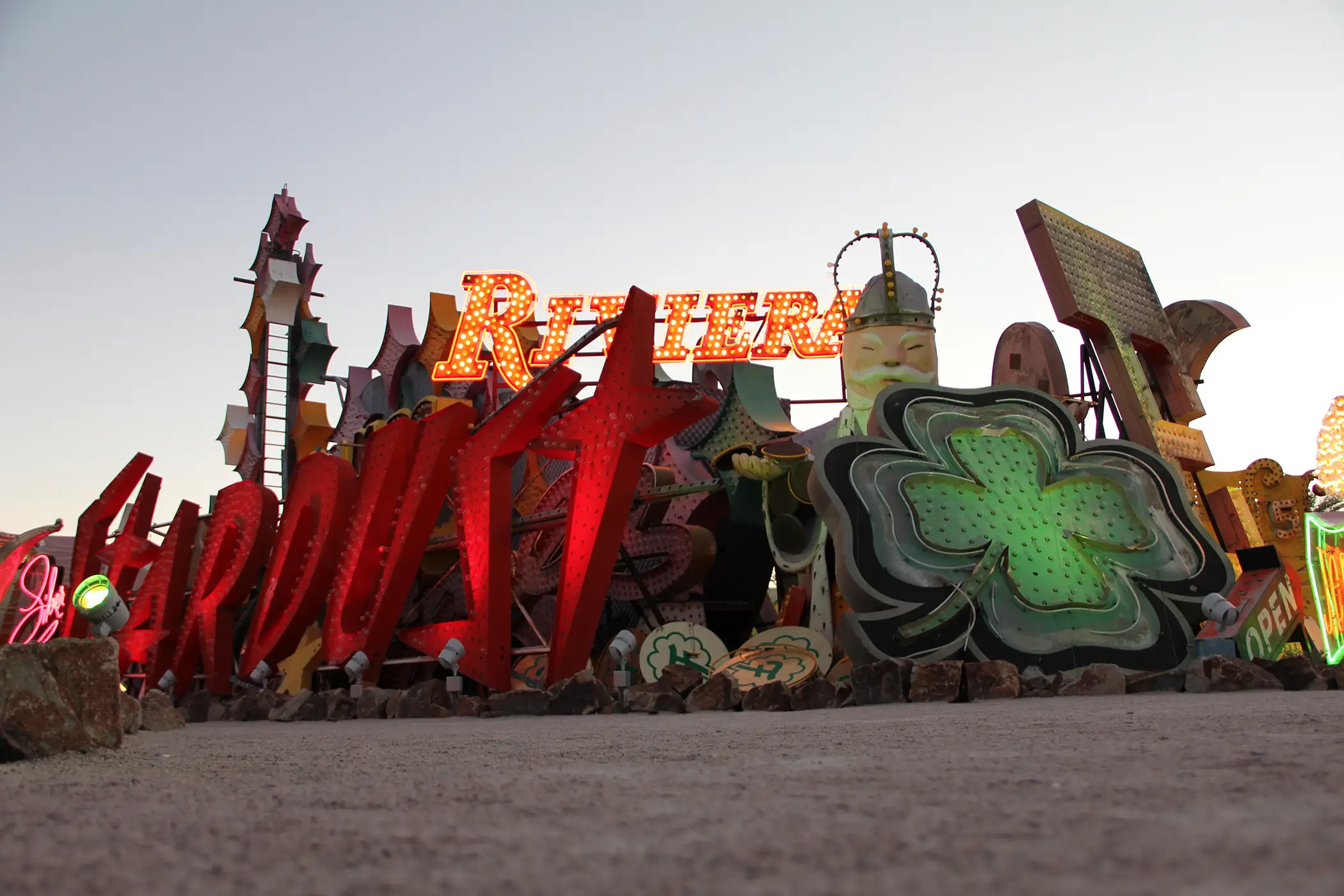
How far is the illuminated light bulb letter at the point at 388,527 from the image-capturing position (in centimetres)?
1410

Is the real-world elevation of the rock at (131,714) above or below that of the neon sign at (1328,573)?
below

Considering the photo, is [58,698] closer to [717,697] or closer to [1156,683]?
[717,697]

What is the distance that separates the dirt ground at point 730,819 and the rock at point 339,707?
6.72 meters

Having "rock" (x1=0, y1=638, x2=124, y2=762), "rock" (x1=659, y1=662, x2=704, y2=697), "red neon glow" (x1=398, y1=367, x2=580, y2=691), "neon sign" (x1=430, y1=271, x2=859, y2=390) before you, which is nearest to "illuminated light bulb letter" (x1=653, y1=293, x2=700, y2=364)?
"neon sign" (x1=430, y1=271, x2=859, y2=390)

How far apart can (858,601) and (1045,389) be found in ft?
31.0

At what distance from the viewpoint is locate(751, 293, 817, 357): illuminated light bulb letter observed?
23.0 metres

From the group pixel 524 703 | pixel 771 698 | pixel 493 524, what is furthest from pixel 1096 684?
pixel 493 524

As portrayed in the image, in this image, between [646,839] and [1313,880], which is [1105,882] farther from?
[646,839]

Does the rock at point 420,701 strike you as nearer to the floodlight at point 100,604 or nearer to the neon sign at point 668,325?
the floodlight at point 100,604

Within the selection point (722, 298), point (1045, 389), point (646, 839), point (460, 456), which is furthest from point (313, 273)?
point (646, 839)

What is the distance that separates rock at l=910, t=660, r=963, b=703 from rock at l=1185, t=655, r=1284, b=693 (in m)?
1.95

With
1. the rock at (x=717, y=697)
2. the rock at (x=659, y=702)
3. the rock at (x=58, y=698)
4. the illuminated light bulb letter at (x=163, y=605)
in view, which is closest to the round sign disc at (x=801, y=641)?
the rock at (x=717, y=697)

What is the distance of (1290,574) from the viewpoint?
13430mm

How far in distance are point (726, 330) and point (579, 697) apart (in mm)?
13609
